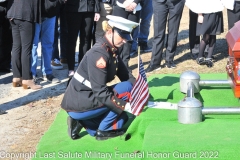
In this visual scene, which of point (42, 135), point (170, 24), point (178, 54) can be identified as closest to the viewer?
point (42, 135)

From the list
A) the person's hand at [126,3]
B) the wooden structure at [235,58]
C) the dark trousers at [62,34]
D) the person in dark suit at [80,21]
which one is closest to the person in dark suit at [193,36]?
the person's hand at [126,3]

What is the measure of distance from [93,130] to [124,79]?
0.58 m

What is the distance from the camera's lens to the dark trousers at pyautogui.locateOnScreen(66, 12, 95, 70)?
7.11 metres

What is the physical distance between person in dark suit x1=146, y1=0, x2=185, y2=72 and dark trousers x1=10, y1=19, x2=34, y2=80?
1836 millimetres

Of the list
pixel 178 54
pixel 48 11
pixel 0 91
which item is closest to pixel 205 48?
pixel 178 54

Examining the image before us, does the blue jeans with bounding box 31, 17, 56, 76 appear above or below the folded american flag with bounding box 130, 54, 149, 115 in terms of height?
below

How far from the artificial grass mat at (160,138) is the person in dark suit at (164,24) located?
198 cm

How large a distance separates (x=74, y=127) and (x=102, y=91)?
0.55 m

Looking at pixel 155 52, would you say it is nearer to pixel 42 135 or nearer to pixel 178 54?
pixel 178 54

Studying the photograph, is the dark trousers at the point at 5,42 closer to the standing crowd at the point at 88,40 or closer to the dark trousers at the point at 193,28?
the standing crowd at the point at 88,40

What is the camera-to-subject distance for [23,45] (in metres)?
6.66

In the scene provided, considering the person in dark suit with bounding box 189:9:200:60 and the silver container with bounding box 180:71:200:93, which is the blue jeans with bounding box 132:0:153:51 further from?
the silver container with bounding box 180:71:200:93

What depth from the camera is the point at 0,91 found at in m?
6.94

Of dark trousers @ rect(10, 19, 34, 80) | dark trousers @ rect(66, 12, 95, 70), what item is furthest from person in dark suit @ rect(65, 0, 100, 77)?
dark trousers @ rect(10, 19, 34, 80)
